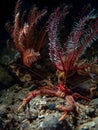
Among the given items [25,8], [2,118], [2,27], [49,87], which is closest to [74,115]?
[49,87]

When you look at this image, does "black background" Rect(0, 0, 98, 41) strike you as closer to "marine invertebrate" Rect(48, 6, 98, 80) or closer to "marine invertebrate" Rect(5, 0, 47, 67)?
"marine invertebrate" Rect(5, 0, 47, 67)

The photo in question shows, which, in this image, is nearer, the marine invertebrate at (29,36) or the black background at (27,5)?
the marine invertebrate at (29,36)

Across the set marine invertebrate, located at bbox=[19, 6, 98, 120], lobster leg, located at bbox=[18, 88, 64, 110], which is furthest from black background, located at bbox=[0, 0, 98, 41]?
lobster leg, located at bbox=[18, 88, 64, 110]

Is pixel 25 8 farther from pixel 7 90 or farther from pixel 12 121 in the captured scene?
pixel 12 121

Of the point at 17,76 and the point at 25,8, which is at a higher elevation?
the point at 25,8

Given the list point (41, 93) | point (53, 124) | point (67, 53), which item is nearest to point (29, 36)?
point (67, 53)

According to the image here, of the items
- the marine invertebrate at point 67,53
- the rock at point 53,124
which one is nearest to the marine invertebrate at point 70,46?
the marine invertebrate at point 67,53

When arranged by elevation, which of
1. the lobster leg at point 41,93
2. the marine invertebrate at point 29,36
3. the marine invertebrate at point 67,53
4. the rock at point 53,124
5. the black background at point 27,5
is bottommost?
the rock at point 53,124

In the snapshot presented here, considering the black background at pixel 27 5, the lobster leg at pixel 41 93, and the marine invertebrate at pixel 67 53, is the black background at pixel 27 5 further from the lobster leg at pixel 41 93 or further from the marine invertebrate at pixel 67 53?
the lobster leg at pixel 41 93
